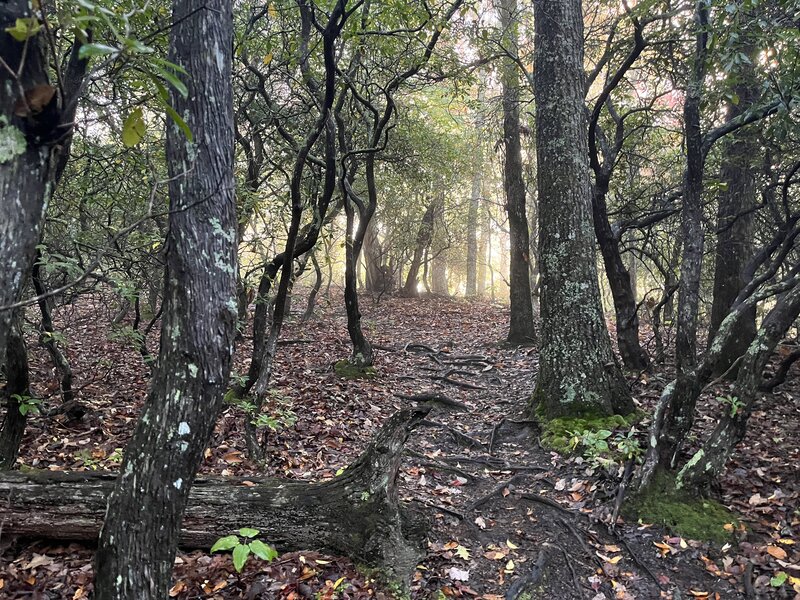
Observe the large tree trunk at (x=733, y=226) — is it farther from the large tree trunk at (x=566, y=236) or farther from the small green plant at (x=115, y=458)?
the small green plant at (x=115, y=458)

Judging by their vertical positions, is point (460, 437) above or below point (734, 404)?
below

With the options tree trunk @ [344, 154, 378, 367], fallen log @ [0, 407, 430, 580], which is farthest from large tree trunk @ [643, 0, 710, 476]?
tree trunk @ [344, 154, 378, 367]

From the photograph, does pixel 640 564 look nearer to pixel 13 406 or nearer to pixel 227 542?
pixel 227 542

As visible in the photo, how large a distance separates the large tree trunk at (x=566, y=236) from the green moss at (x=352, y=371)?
136 inches

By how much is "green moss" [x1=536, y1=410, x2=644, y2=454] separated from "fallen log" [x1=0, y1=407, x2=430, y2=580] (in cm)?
245

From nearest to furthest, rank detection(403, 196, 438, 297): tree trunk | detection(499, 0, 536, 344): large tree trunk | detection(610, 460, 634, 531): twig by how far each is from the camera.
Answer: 1. detection(610, 460, 634, 531): twig
2. detection(499, 0, 536, 344): large tree trunk
3. detection(403, 196, 438, 297): tree trunk

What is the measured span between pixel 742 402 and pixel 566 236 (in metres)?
2.70

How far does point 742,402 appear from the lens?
4480 mm

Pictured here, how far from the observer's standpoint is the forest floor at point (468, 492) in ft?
12.4

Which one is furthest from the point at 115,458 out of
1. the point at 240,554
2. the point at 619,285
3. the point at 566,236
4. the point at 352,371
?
the point at 619,285

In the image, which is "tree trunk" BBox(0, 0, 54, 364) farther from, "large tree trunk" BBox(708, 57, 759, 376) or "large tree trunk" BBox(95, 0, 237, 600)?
"large tree trunk" BBox(708, 57, 759, 376)

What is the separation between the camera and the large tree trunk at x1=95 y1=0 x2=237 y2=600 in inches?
101

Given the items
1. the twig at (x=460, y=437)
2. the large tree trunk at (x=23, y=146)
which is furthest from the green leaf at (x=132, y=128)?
the twig at (x=460, y=437)

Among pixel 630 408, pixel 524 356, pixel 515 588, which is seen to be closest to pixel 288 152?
pixel 524 356
